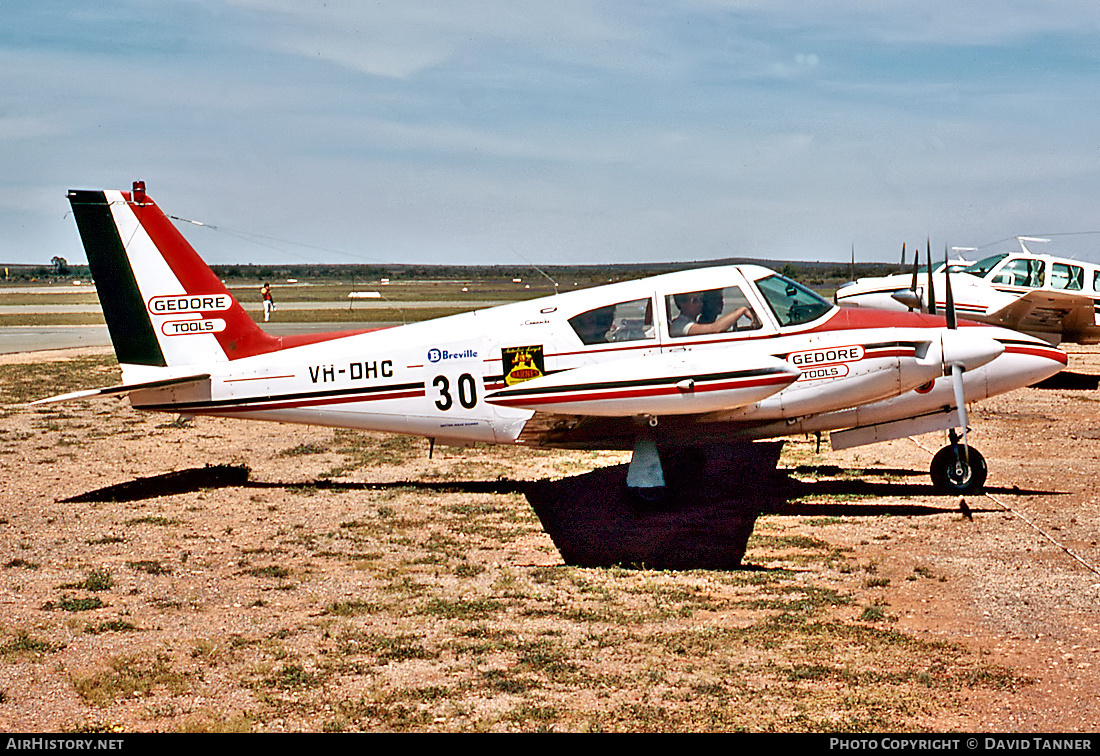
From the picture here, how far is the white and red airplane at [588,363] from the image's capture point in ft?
34.3

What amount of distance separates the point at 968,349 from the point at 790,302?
2.03m

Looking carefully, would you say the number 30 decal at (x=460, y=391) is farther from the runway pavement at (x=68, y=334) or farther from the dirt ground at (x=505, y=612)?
the runway pavement at (x=68, y=334)

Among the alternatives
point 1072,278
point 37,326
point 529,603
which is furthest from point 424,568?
point 37,326

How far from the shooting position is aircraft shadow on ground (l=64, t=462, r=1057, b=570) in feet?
33.7

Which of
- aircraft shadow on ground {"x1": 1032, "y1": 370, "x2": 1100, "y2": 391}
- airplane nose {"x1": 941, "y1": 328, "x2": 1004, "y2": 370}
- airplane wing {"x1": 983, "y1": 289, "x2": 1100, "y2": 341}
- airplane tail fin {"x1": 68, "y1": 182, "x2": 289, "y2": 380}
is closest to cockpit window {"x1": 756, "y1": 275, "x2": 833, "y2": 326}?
airplane nose {"x1": 941, "y1": 328, "x2": 1004, "y2": 370}

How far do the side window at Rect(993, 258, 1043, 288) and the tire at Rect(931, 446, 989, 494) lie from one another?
13112 millimetres

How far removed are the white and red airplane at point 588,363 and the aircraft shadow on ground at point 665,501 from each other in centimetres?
66

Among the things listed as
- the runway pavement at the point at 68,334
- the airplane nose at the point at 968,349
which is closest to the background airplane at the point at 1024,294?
the airplane nose at the point at 968,349

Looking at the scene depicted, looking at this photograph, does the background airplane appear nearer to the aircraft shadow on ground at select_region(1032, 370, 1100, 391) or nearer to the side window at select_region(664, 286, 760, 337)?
the aircraft shadow on ground at select_region(1032, 370, 1100, 391)

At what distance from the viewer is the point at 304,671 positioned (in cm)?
702

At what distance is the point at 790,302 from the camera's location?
1153 cm

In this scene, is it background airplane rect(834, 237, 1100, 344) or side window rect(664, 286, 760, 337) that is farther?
background airplane rect(834, 237, 1100, 344)
